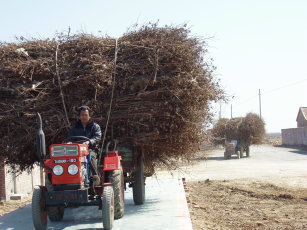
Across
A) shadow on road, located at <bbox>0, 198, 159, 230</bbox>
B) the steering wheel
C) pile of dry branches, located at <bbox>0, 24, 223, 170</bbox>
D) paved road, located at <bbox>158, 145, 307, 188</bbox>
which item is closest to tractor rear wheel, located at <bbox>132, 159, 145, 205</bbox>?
shadow on road, located at <bbox>0, 198, 159, 230</bbox>

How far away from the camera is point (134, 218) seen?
7.26m

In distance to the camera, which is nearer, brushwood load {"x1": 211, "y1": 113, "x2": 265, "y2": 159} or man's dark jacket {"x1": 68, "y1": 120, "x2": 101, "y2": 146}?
man's dark jacket {"x1": 68, "y1": 120, "x2": 101, "y2": 146}

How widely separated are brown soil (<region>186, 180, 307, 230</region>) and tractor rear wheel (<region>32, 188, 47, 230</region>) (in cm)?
278

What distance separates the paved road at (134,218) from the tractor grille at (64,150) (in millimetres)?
1369

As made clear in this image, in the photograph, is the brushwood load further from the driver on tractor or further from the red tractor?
the red tractor

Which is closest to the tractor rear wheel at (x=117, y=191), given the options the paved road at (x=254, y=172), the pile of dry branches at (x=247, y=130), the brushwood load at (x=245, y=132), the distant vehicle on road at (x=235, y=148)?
the paved road at (x=254, y=172)

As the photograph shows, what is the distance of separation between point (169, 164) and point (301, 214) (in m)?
3.06

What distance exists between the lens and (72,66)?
25.2 ft

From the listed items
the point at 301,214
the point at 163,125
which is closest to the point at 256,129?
the point at 301,214

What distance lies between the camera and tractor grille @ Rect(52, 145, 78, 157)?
19.1 ft

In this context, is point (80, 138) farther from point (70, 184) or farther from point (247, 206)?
point (247, 206)

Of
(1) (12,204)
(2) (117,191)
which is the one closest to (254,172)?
(1) (12,204)

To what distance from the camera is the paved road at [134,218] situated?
6.67m

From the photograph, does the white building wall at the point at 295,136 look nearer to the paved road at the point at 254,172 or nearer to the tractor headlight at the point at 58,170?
the paved road at the point at 254,172
